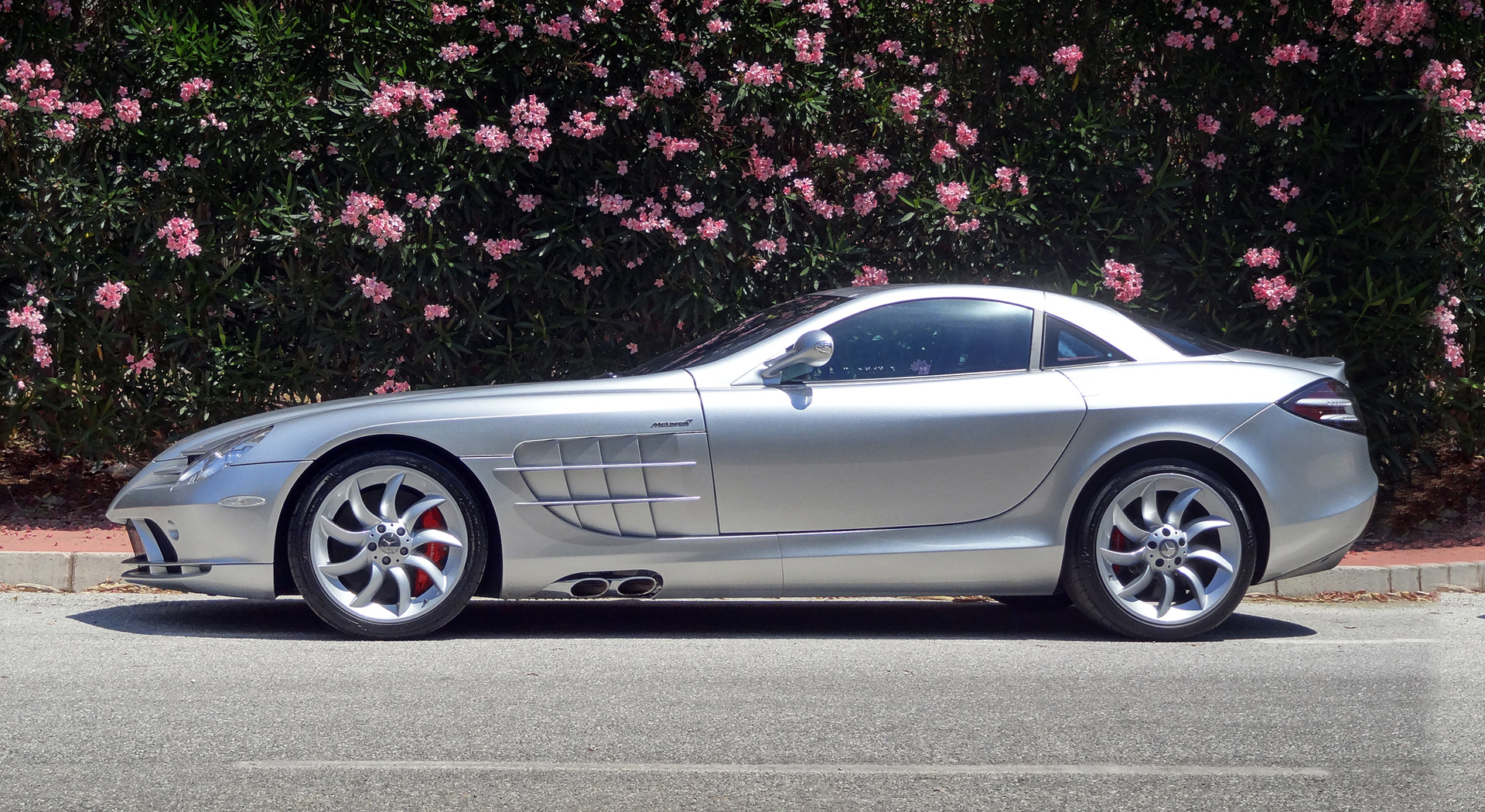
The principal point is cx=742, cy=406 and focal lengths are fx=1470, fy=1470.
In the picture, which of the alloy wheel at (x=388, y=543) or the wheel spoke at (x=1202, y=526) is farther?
the wheel spoke at (x=1202, y=526)

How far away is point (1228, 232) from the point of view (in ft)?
28.5

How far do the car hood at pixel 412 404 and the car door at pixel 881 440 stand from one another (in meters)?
0.25

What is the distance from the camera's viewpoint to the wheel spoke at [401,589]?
562 centimetres

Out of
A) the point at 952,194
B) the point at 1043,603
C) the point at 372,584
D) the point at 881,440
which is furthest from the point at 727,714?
the point at 952,194

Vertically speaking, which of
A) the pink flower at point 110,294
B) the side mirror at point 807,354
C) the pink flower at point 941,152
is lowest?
the side mirror at point 807,354

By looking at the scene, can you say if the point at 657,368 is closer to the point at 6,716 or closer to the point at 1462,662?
the point at 6,716

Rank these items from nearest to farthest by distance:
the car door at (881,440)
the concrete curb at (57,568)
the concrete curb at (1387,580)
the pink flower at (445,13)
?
the car door at (881,440), the concrete curb at (57,568), the concrete curb at (1387,580), the pink flower at (445,13)

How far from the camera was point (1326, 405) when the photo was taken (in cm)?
595

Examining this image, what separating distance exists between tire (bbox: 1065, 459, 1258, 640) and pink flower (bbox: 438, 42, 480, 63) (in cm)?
427

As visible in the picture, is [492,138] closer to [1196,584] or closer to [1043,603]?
[1043,603]

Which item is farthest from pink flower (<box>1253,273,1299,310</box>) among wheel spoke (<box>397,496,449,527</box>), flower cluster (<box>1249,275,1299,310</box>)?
wheel spoke (<box>397,496,449,527</box>)

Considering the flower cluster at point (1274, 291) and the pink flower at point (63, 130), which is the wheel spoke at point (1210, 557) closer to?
the flower cluster at point (1274, 291)

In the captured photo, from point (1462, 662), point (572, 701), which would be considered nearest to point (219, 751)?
point (572, 701)

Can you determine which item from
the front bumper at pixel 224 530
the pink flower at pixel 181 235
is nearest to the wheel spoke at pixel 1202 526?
the front bumper at pixel 224 530
